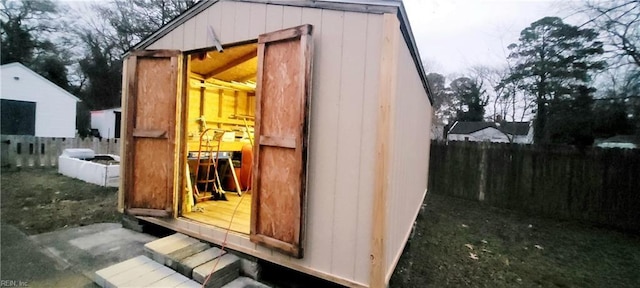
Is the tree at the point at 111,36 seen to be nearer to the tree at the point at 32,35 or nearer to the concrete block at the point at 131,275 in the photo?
the tree at the point at 32,35

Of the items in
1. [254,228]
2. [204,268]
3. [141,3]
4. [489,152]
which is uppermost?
[141,3]

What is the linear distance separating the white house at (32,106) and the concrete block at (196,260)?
45.0 ft

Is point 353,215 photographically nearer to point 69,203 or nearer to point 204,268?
point 204,268

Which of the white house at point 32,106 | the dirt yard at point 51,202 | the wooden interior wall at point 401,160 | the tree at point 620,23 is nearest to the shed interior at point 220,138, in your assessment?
the dirt yard at point 51,202

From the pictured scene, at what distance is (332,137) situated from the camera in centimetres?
243

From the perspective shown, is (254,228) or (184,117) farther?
(184,117)

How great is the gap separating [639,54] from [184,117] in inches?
360

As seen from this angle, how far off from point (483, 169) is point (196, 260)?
7.65m

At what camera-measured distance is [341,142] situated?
2389mm

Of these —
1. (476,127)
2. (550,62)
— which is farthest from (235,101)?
(476,127)

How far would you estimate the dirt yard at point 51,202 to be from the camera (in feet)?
13.7

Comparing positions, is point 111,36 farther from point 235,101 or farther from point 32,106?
point 235,101

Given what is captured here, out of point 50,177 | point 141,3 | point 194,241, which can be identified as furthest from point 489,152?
point 141,3

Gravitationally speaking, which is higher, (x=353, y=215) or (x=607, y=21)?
(x=607, y=21)
